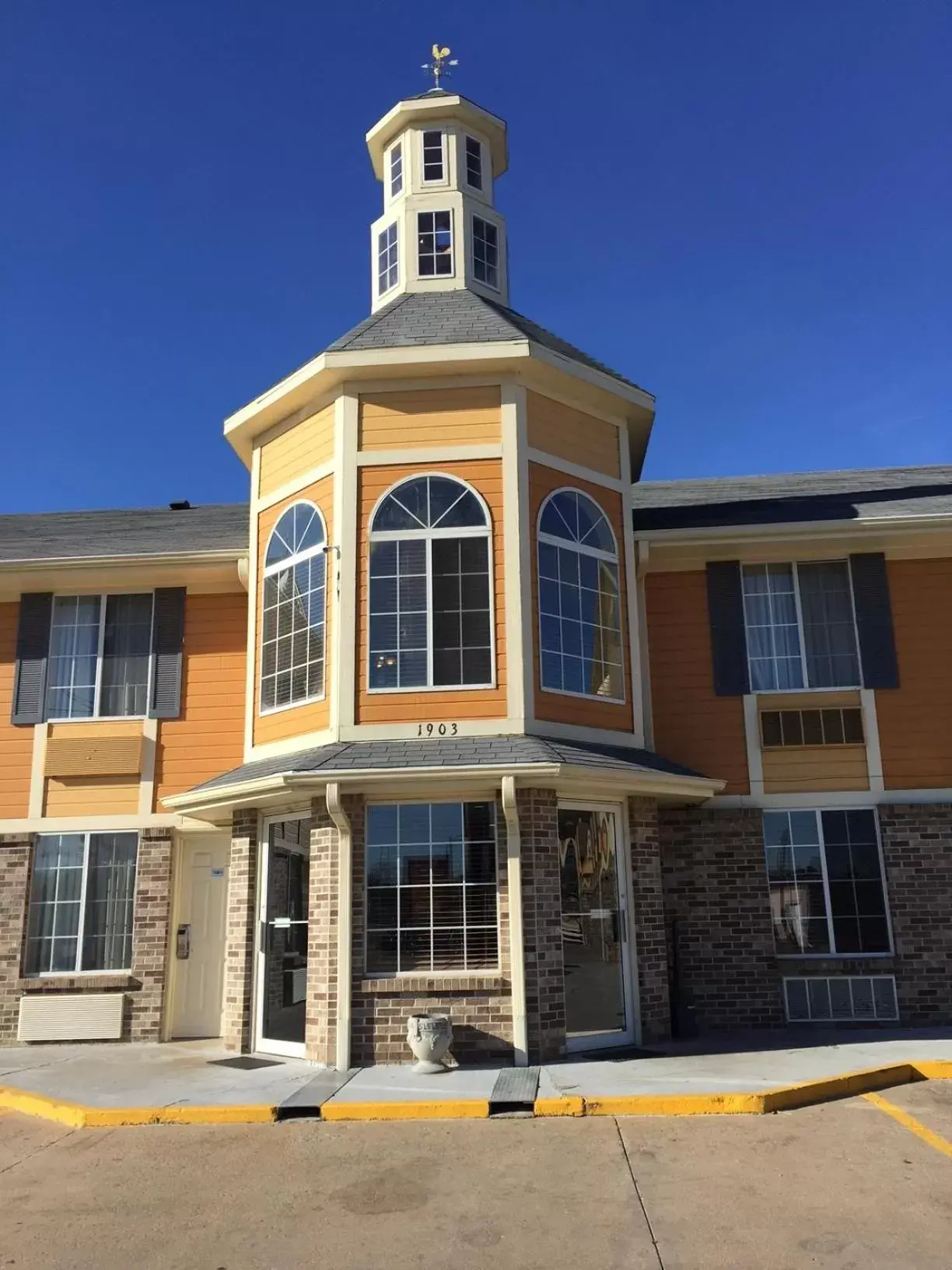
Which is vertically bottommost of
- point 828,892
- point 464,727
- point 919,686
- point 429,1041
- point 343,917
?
point 429,1041

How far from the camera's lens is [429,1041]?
9000 mm

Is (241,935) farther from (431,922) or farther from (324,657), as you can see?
(324,657)

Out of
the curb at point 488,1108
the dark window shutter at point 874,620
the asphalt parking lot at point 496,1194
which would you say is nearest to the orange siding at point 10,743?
the curb at point 488,1108

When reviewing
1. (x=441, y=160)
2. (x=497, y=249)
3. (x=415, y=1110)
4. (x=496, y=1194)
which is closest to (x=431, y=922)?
(x=415, y=1110)

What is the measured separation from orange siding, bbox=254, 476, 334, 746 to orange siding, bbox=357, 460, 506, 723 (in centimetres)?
37

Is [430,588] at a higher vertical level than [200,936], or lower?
higher

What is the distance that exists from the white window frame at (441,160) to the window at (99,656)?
6619mm

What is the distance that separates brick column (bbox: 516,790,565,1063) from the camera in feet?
30.6

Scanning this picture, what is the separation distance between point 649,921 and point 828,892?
2465 millimetres

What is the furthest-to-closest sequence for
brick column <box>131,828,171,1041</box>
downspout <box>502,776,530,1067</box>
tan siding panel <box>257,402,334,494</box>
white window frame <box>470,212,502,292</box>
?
1. white window frame <box>470,212,502,292</box>
2. brick column <box>131,828,171,1041</box>
3. tan siding panel <box>257,402,334,494</box>
4. downspout <box>502,776,530,1067</box>

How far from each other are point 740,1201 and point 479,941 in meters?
3.99

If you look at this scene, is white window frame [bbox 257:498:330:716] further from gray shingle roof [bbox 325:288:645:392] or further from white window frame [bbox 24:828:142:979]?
white window frame [bbox 24:828:142:979]

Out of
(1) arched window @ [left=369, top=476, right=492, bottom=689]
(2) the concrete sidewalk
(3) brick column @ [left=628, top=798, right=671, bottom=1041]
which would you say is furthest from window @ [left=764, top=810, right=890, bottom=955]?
(1) arched window @ [left=369, top=476, right=492, bottom=689]

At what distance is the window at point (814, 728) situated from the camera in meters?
11.9
